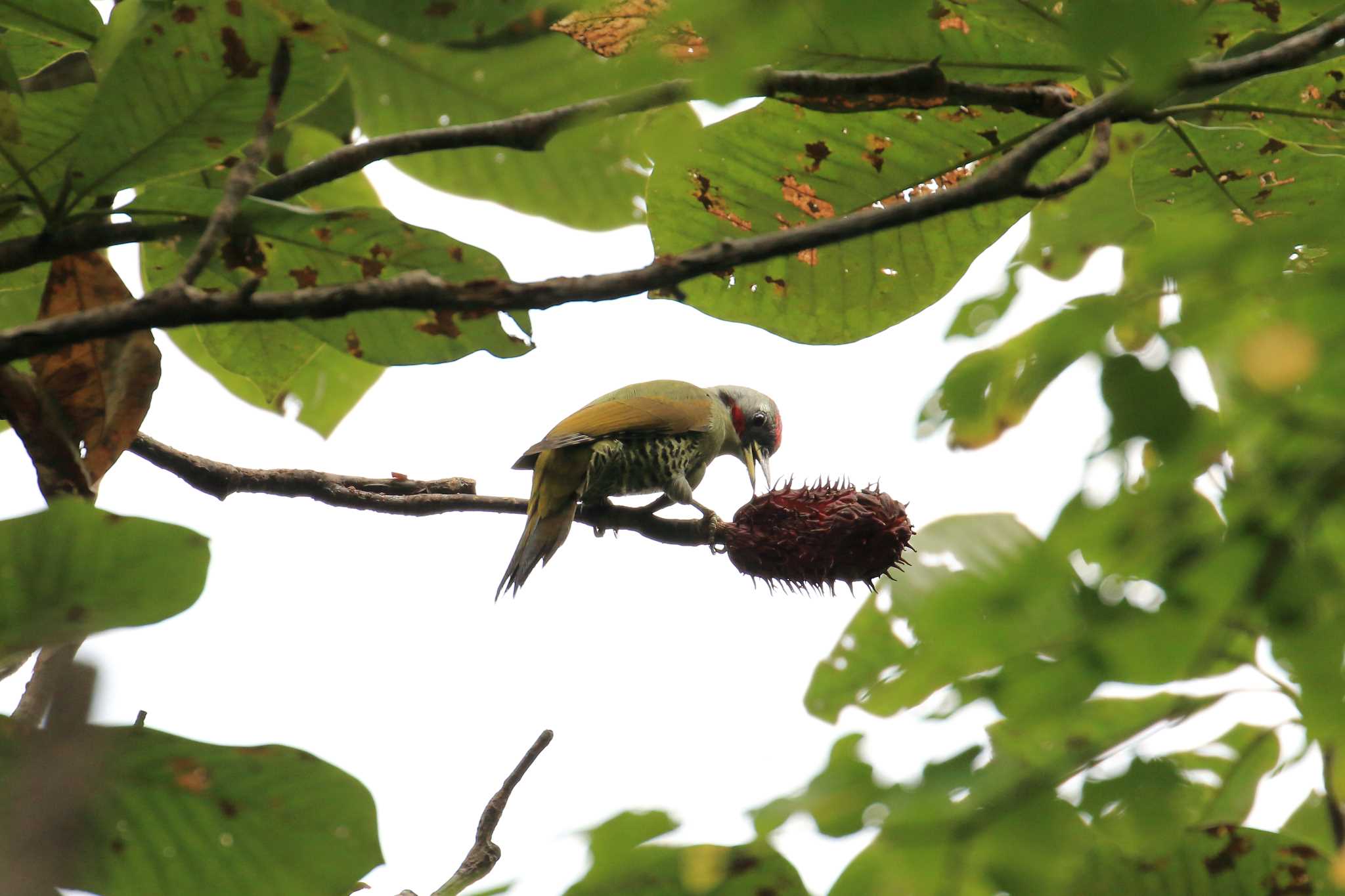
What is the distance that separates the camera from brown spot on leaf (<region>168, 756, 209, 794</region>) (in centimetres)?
175

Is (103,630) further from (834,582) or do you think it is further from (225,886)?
(834,582)

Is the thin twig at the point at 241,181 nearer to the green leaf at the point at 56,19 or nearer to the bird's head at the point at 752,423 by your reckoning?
the green leaf at the point at 56,19

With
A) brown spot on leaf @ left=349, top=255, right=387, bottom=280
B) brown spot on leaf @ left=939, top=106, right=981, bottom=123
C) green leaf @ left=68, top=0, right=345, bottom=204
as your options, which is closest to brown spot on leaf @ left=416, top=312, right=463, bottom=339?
brown spot on leaf @ left=349, top=255, right=387, bottom=280

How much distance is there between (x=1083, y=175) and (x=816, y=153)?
0.80 meters

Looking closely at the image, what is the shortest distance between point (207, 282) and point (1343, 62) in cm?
240

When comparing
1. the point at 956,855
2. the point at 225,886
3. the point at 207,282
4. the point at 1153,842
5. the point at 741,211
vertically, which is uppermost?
the point at 207,282

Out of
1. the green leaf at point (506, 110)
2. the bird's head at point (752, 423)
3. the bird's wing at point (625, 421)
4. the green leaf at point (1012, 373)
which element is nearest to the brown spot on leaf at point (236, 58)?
the green leaf at point (506, 110)

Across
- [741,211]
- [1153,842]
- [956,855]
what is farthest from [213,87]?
[1153,842]

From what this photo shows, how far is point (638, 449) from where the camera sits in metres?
4.59

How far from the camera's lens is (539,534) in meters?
→ 3.99

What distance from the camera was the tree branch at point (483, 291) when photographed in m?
1.67

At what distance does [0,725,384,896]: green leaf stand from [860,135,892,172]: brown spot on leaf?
167cm

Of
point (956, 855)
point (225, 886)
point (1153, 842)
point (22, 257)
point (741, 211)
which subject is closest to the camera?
point (956, 855)

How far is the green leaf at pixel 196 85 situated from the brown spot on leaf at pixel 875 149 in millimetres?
1142
